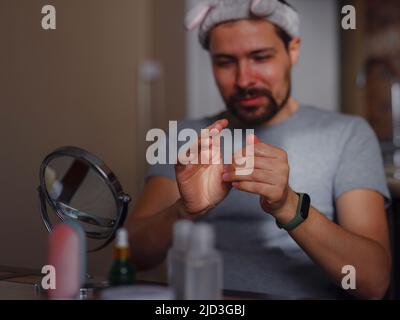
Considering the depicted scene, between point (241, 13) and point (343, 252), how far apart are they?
1.67 ft

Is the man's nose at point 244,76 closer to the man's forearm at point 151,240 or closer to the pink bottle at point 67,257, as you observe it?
the man's forearm at point 151,240

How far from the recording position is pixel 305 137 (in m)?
1.20

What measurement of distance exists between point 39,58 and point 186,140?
0.36 metres

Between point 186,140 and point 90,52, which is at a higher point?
point 90,52

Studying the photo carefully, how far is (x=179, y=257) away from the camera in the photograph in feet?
2.01

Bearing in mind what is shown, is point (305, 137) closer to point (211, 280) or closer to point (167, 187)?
point (167, 187)

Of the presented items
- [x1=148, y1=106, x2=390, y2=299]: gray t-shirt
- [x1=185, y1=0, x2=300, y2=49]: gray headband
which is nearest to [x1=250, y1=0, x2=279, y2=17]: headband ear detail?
A: [x1=185, y1=0, x2=300, y2=49]: gray headband

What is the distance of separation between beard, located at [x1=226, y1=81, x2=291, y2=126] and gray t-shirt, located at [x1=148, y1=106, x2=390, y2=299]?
0.02 metres

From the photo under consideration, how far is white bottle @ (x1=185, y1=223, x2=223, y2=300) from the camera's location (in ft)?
1.96

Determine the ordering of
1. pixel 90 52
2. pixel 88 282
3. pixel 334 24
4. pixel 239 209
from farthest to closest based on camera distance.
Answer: pixel 334 24
pixel 90 52
pixel 239 209
pixel 88 282

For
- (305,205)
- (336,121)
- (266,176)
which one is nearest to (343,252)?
(305,205)

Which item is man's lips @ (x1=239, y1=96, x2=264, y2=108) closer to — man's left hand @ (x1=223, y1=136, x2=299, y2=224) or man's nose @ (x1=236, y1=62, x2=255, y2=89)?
man's nose @ (x1=236, y1=62, x2=255, y2=89)

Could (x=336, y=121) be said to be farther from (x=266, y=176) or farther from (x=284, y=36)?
(x=266, y=176)

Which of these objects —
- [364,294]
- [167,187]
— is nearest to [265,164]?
[364,294]
